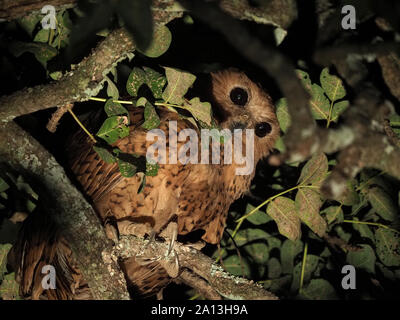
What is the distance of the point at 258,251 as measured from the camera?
9.43ft

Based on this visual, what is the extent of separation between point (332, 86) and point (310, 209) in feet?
2.27

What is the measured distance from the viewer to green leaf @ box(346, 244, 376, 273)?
8.25ft

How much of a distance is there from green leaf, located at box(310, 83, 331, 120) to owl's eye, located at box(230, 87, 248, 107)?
2.70ft

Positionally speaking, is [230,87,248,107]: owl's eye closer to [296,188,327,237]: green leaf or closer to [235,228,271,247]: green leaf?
[235,228,271,247]: green leaf

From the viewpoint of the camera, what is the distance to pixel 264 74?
10.9ft

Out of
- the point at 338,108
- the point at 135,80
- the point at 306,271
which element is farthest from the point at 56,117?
the point at 306,271

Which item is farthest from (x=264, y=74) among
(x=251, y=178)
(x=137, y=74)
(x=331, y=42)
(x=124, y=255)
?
(x=124, y=255)

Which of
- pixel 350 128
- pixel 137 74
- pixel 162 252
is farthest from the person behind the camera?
pixel 162 252

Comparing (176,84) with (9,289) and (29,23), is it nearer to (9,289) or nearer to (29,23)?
(29,23)

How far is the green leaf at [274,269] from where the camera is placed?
9.16 feet

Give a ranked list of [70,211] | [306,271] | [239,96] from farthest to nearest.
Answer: [239,96] → [306,271] → [70,211]

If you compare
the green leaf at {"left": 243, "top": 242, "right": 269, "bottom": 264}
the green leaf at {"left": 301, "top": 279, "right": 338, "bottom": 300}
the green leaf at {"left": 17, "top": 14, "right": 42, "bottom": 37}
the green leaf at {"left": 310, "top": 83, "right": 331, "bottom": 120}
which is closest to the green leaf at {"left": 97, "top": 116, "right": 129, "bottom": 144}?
the green leaf at {"left": 17, "top": 14, "right": 42, "bottom": 37}
